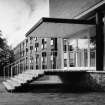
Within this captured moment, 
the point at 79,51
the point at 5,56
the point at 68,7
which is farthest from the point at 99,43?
the point at 5,56

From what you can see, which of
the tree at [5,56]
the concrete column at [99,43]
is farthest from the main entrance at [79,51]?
the tree at [5,56]

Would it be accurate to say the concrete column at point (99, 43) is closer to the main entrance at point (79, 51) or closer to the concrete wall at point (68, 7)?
the concrete wall at point (68, 7)

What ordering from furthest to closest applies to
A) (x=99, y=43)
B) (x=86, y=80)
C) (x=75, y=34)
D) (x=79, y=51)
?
1. (x=75, y=34)
2. (x=79, y=51)
3. (x=86, y=80)
4. (x=99, y=43)

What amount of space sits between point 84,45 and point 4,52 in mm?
20120

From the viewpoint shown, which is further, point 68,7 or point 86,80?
point 68,7

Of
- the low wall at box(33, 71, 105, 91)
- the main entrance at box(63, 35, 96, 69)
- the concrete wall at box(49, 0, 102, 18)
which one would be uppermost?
the concrete wall at box(49, 0, 102, 18)

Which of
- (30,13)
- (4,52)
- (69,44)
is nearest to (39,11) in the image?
(30,13)

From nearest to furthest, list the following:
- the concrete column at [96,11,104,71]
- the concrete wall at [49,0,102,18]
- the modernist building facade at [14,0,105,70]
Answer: the concrete column at [96,11,104,71] < the modernist building facade at [14,0,105,70] < the concrete wall at [49,0,102,18]

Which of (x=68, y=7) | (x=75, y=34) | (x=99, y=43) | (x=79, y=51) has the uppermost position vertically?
(x=68, y=7)

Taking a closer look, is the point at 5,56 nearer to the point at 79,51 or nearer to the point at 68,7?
the point at 68,7

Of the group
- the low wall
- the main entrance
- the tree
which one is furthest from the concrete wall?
the tree

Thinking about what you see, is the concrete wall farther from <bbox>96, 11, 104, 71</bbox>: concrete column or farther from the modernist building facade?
<bbox>96, 11, 104, 71</bbox>: concrete column

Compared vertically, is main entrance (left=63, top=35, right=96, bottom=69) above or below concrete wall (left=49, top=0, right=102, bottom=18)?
below

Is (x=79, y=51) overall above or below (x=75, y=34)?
below
